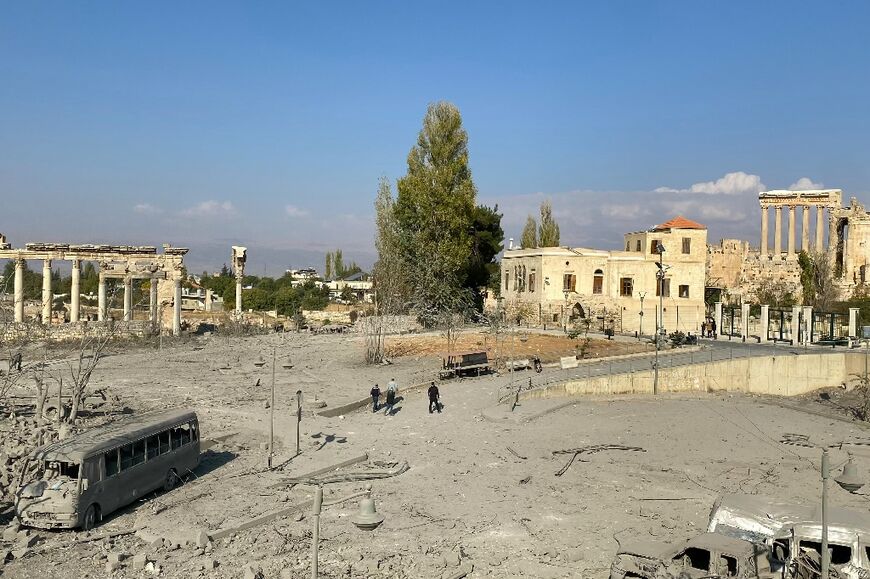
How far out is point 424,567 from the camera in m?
13.0

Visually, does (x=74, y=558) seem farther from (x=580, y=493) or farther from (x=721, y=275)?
(x=721, y=275)

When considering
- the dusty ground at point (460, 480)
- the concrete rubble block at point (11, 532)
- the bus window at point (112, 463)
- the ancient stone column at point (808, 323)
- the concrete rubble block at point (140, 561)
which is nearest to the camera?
the concrete rubble block at point (140, 561)

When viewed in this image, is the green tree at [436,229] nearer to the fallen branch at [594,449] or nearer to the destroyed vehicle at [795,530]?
the fallen branch at [594,449]

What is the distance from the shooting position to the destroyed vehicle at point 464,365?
1345 inches

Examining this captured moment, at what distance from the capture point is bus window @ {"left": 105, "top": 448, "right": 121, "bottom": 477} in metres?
15.8

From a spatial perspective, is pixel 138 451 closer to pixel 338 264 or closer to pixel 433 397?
pixel 433 397

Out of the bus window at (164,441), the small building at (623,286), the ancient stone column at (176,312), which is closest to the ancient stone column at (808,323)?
the small building at (623,286)

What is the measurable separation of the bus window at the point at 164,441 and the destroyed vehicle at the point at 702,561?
36.2 ft

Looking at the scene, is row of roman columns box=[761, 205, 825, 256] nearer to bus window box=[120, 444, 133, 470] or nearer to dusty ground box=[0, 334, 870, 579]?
dusty ground box=[0, 334, 870, 579]

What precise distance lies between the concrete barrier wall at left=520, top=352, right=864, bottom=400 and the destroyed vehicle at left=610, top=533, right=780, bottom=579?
670 inches

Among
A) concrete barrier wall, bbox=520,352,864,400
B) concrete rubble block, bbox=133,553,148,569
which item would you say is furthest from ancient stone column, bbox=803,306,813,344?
concrete rubble block, bbox=133,553,148,569

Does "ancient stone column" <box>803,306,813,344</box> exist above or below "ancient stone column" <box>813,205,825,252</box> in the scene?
below

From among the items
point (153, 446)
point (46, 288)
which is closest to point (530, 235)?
point (46, 288)

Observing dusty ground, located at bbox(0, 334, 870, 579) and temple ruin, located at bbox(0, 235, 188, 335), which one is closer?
dusty ground, located at bbox(0, 334, 870, 579)
